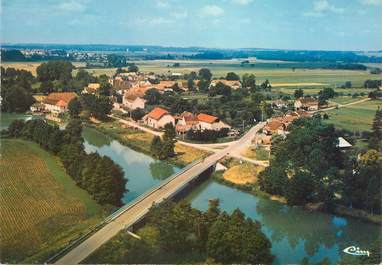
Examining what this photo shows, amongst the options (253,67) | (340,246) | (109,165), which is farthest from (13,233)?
(253,67)

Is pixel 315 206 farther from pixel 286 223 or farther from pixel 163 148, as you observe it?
pixel 163 148

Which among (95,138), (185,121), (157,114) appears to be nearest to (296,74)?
(157,114)

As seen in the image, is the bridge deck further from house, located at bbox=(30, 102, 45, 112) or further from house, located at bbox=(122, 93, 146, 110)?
house, located at bbox=(30, 102, 45, 112)

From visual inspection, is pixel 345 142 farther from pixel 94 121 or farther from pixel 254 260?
pixel 94 121

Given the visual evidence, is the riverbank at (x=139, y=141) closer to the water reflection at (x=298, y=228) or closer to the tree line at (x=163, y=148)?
the tree line at (x=163, y=148)

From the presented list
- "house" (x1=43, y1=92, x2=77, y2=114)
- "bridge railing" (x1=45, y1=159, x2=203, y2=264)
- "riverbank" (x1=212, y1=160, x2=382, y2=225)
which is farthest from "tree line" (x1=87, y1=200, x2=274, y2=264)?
"house" (x1=43, y1=92, x2=77, y2=114)

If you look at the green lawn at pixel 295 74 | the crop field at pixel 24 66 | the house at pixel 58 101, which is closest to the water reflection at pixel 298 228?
the house at pixel 58 101
